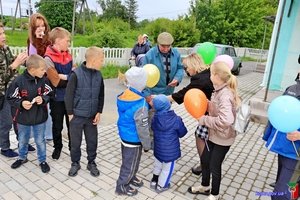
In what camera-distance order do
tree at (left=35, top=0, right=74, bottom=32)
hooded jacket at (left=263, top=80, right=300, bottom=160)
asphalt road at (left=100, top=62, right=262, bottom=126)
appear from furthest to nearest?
tree at (left=35, top=0, right=74, bottom=32), asphalt road at (left=100, top=62, right=262, bottom=126), hooded jacket at (left=263, top=80, right=300, bottom=160)

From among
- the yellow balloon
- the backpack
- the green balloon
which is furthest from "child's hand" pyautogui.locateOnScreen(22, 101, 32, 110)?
the backpack

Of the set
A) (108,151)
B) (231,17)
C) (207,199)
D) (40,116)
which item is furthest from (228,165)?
(231,17)

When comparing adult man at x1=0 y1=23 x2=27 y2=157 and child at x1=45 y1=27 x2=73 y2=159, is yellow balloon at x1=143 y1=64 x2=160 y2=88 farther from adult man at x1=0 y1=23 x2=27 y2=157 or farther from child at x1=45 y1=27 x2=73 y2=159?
adult man at x1=0 y1=23 x2=27 y2=157

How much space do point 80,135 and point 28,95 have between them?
0.76m

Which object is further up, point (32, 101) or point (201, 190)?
point (32, 101)

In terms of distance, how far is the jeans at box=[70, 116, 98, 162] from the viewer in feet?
10.5

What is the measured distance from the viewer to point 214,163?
9.37ft

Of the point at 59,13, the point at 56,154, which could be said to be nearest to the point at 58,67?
the point at 56,154

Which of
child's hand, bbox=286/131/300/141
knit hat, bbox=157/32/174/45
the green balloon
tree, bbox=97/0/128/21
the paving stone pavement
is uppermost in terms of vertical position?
tree, bbox=97/0/128/21

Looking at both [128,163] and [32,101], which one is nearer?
[128,163]

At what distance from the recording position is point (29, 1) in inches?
885

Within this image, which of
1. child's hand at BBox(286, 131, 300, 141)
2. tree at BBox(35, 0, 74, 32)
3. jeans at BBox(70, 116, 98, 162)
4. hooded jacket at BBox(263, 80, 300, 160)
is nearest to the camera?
child's hand at BBox(286, 131, 300, 141)

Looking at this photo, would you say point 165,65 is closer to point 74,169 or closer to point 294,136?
point 74,169

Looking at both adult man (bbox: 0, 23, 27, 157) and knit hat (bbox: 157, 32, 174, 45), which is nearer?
adult man (bbox: 0, 23, 27, 157)
